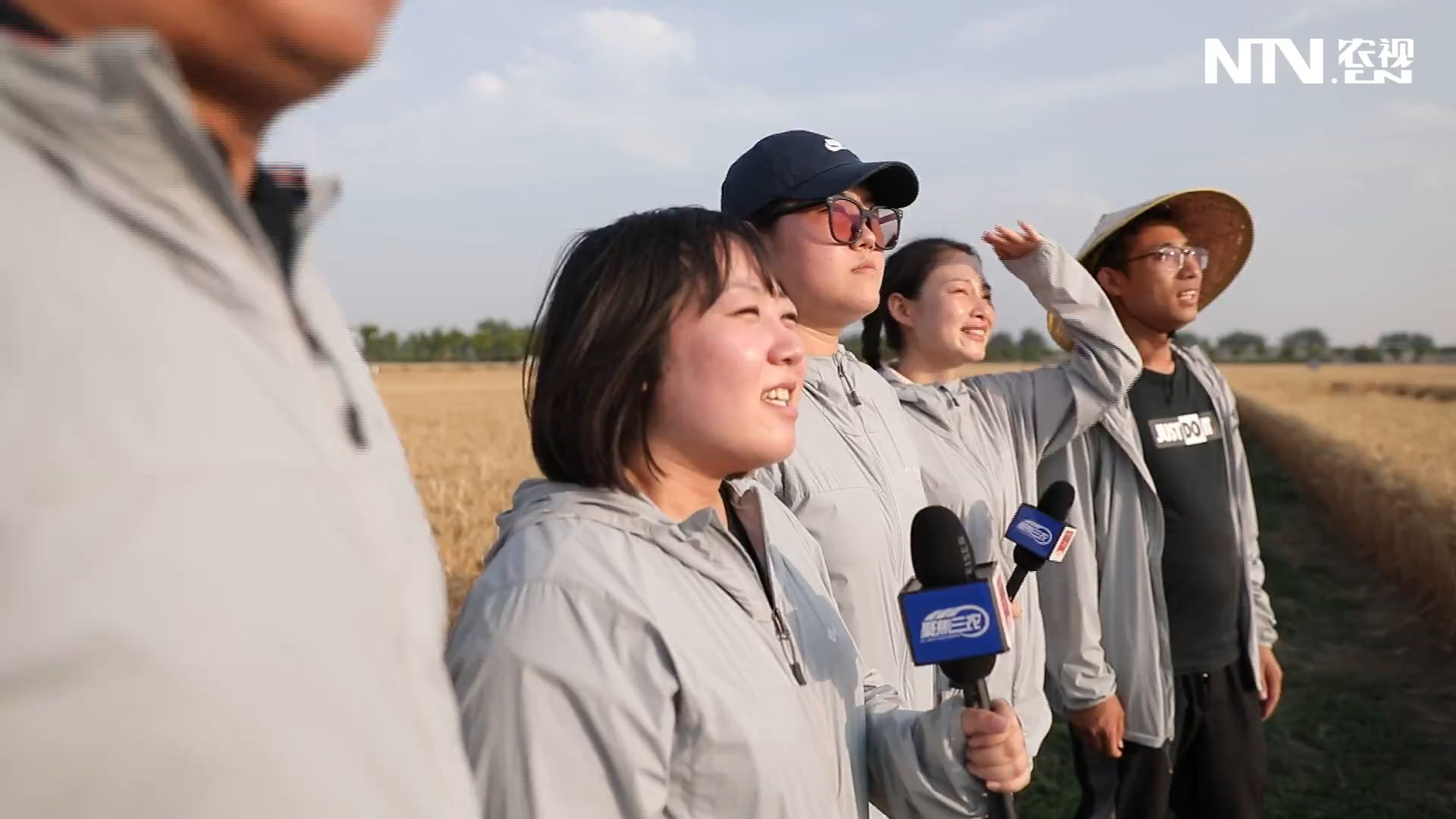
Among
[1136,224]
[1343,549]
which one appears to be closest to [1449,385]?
[1343,549]

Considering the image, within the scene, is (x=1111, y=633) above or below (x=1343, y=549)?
above

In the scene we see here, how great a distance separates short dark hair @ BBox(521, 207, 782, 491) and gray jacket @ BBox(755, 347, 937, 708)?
0.86 metres

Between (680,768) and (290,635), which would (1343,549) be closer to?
(680,768)

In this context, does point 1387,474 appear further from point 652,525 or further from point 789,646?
point 652,525

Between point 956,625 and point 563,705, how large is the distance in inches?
25.7

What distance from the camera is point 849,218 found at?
2.80 meters

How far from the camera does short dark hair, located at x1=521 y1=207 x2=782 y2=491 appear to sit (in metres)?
1.73

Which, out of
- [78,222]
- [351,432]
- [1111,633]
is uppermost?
[78,222]

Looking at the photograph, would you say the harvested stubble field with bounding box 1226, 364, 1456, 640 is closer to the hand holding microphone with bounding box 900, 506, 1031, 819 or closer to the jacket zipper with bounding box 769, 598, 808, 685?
the hand holding microphone with bounding box 900, 506, 1031, 819

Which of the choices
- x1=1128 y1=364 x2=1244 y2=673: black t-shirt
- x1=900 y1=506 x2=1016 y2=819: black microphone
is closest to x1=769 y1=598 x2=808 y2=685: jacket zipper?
x1=900 y1=506 x2=1016 y2=819: black microphone

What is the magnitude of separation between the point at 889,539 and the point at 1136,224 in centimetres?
222

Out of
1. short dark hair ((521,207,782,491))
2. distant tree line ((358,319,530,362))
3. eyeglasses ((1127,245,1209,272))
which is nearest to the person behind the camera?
short dark hair ((521,207,782,491))

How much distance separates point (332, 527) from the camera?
2.39 feet

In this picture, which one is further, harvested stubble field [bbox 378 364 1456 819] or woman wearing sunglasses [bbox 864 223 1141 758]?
harvested stubble field [bbox 378 364 1456 819]
